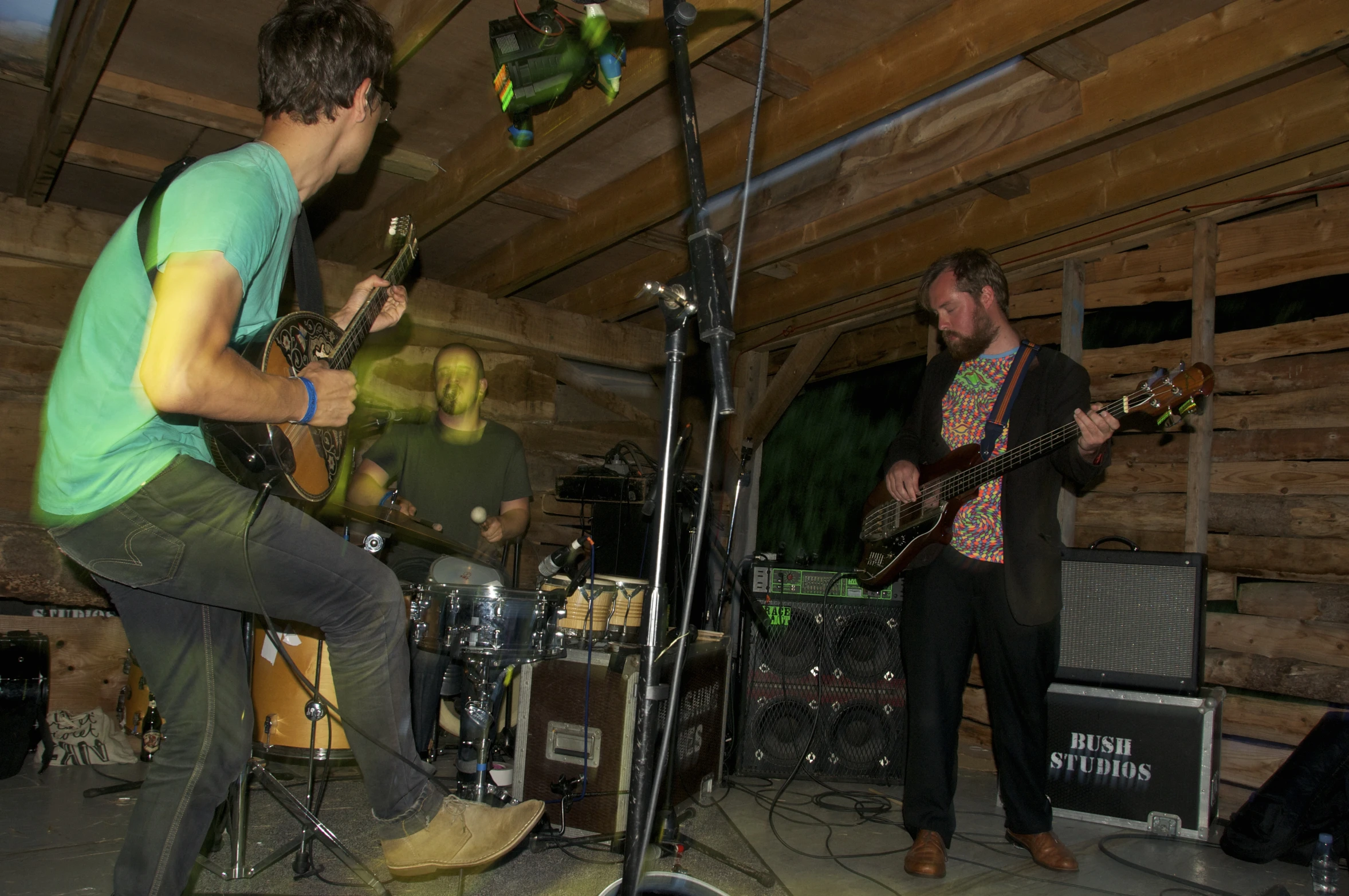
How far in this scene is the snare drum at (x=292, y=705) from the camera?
3.47 meters

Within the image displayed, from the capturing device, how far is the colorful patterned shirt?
3.23m

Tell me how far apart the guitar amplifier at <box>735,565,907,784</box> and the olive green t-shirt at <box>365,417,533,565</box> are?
139cm

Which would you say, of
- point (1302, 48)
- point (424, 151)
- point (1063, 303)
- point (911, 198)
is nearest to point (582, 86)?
point (424, 151)

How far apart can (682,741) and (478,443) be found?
1.76m

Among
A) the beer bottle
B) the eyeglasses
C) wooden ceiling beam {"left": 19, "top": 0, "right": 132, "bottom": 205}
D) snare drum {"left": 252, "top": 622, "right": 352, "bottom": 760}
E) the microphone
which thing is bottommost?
the beer bottle

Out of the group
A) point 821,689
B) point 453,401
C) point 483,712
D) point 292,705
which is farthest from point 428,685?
point 821,689

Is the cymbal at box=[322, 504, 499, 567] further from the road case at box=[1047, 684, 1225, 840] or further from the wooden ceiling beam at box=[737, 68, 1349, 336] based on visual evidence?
the wooden ceiling beam at box=[737, 68, 1349, 336]

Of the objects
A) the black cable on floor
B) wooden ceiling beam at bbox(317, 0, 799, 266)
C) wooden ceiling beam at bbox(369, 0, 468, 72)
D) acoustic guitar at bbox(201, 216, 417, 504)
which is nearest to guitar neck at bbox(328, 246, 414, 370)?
acoustic guitar at bbox(201, 216, 417, 504)

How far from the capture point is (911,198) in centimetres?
437

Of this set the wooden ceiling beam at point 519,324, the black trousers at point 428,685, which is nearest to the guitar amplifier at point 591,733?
the black trousers at point 428,685

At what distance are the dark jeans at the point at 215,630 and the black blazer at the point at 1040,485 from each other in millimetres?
2103

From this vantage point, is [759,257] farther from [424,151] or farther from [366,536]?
[366,536]

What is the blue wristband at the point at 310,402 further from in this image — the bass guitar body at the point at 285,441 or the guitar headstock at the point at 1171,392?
the guitar headstock at the point at 1171,392

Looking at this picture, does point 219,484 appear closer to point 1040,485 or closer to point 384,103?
point 384,103
